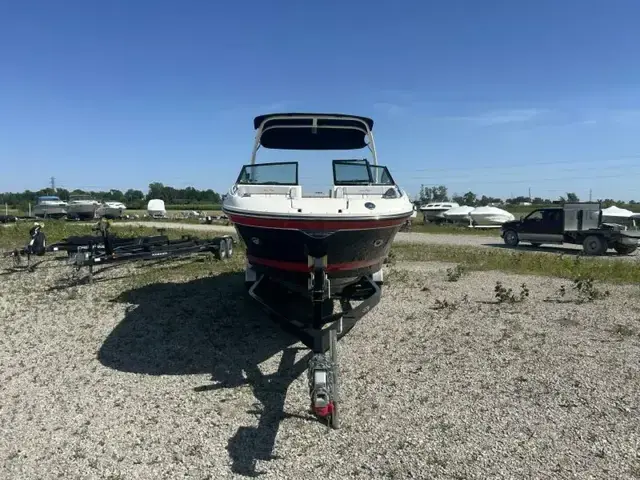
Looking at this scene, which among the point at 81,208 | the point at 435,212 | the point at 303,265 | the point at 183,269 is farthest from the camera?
the point at 435,212

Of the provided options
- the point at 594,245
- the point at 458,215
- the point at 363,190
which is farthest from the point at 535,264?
the point at 458,215

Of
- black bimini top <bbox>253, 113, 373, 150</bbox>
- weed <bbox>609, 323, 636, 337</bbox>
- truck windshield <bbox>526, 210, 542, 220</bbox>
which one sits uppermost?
black bimini top <bbox>253, 113, 373, 150</bbox>

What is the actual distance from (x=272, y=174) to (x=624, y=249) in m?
14.3

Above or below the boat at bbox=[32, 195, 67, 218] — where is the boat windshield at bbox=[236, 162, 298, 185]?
above

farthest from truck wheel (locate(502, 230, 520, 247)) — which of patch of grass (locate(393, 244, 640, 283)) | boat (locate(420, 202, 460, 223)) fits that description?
boat (locate(420, 202, 460, 223))

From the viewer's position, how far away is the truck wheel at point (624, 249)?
16516 millimetres

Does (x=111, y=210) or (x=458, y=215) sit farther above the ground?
(x=111, y=210)

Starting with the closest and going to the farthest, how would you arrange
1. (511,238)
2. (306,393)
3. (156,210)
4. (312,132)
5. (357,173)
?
(306,393) → (357,173) → (312,132) → (511,238) → (156,210)

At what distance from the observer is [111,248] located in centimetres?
979

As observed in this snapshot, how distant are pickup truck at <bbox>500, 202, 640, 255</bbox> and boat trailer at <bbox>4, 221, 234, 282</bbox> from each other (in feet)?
38.4

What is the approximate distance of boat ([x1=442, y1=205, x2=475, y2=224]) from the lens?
3347cm

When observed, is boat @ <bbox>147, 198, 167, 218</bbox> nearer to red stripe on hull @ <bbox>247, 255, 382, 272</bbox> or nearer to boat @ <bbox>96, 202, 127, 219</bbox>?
boat @ <bbox>96, 202, 127, 219</bbox>

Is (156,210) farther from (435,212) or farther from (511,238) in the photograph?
(511,238)

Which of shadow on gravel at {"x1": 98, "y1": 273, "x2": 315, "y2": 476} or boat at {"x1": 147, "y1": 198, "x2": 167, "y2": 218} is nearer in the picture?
shadow on gravel at {"x1": 98, "y1": 273, "x2": 315, "y2": 476}
